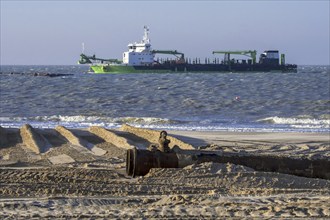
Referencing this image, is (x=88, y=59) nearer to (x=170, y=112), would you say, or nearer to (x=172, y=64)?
(x=172, y=64)

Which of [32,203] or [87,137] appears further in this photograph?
[87,137]

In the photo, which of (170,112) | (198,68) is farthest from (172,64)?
(170,112)

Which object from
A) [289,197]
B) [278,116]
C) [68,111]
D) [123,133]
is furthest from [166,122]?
[289,197]

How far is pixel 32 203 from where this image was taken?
6.72 meters

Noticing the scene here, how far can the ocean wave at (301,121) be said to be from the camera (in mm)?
23109

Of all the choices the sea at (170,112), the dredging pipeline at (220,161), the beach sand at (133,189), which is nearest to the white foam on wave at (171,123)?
the sea at (170,112)

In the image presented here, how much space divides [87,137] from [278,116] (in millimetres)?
12947

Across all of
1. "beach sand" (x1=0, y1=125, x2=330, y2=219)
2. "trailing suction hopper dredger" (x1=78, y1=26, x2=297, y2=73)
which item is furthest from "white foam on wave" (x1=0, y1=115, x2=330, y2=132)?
"trailing suction hopper dredger" (x1=78, y1=26, x2=297, y2=73)

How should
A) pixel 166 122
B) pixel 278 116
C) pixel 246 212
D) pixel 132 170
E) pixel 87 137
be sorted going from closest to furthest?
pixel 246 212 → pixel 132 170 → pixel 87 137 → pixel 166 122 → pixel 278 116

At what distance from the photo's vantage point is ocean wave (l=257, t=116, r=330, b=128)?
23.1 meters

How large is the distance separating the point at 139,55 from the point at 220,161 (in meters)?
77.2

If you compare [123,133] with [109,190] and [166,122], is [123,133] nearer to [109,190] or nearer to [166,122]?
[109,190]

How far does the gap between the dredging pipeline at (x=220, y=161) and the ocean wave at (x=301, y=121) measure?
13.5 meters

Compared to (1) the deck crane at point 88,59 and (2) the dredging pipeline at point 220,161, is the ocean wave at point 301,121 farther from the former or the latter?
(1) the deck crane at point 88,59
